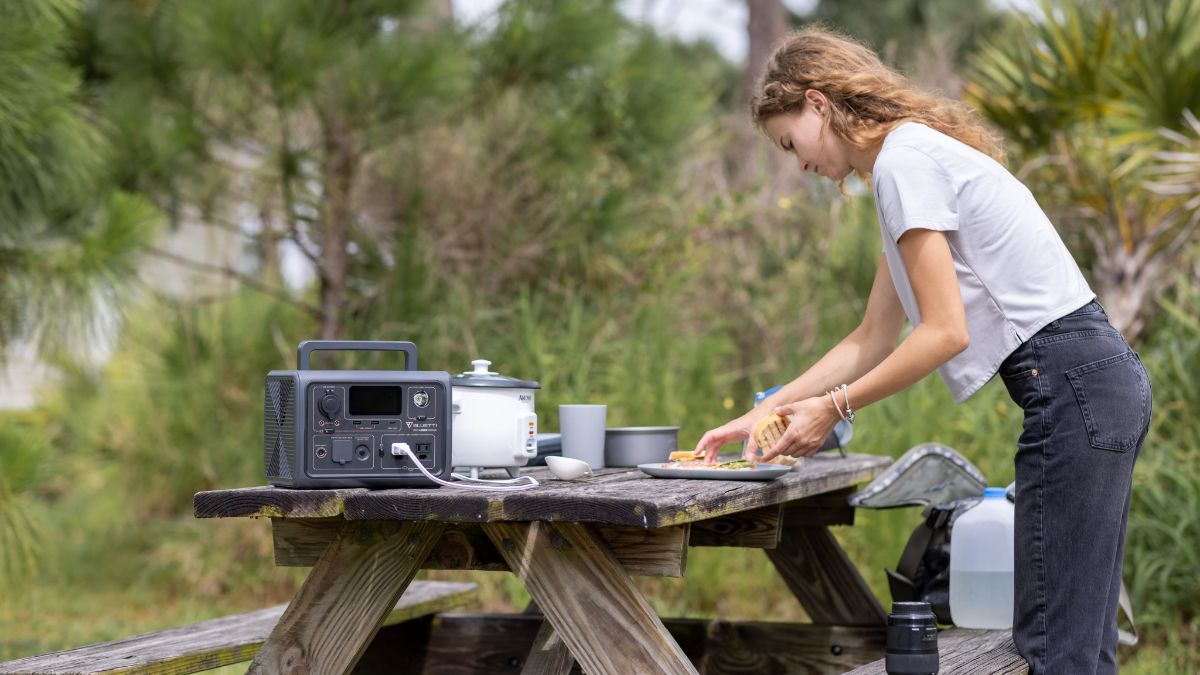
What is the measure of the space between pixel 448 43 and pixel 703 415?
1986 millimetres

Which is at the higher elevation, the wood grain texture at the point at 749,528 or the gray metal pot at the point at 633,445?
the gray metal pot at the point at 633,445

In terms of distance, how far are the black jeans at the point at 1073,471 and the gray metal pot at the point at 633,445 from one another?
0.89 m

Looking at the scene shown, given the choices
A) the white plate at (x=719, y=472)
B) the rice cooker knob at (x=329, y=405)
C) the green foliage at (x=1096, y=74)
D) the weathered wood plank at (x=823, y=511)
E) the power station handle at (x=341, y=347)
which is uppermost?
the green foliage at (x=1096, y=74)

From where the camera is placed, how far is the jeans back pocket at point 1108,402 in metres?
2.48

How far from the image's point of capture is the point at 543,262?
6.37m

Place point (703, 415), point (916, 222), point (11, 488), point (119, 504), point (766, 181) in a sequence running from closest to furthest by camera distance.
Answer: point (916, 222) < point (11, 488) < point (703, 415) < point (119, 504) < point (766, 181)

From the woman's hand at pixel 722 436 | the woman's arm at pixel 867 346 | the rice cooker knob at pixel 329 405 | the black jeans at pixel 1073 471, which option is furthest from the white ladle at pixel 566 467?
the black jeans at pixel 1073 471

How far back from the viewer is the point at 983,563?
3336mm

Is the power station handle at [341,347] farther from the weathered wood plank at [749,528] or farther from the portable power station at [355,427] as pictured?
the weathered wood plank at [749,528]

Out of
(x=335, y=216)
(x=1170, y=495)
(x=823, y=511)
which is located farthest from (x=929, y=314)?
(x=335, y=216)

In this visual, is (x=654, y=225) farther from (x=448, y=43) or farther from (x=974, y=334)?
(x=974, y=334)

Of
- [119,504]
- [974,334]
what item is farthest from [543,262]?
[974,334]

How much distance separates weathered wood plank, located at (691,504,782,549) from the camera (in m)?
3.01

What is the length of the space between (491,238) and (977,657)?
3.85 meters
